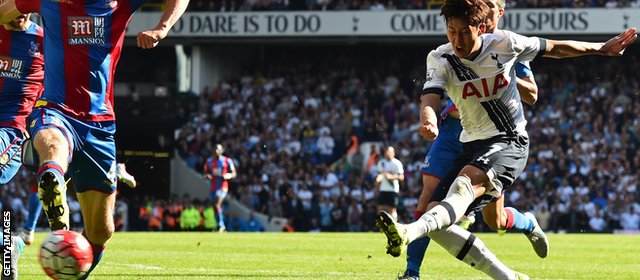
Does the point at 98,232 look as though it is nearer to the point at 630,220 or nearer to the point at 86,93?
the point at 86,93

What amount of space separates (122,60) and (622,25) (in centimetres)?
1701

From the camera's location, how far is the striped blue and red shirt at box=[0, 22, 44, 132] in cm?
942

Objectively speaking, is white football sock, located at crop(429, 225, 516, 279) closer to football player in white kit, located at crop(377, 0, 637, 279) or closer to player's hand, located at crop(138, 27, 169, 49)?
football player in white kit, located at crop(377, 0, 637, 279)

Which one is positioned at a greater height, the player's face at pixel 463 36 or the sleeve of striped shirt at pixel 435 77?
the player's face at pixel 463 36

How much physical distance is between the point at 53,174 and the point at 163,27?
4.16ft

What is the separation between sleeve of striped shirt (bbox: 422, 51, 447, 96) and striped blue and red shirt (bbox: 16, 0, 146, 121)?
210 centimetres

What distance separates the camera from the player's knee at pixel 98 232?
7387mm

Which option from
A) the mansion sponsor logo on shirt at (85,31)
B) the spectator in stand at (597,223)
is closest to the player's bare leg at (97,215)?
the mansion sponsor logo on shirt at (85,31)

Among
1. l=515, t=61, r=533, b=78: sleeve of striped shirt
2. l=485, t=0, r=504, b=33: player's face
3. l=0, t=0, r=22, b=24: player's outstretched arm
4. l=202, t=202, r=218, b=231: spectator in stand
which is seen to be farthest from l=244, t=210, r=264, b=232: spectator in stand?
l=0, t=0, r=22, b=24: player's outstretched arm

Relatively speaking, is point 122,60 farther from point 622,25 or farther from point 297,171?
point 622,25

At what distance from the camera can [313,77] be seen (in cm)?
3759

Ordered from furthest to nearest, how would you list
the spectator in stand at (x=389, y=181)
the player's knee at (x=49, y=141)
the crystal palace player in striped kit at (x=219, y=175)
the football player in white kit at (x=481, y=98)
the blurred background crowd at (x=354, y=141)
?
the blurred background crowd at (x=354, y=141), the crystal palace player in striped kit at (x=219, y=175), the spectator in stand at (x=389, y=181), the football player in white kit at (x=481, y=98), the player's knee at (x=49, y=141)

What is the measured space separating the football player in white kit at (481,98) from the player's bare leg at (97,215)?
2128 millimetres

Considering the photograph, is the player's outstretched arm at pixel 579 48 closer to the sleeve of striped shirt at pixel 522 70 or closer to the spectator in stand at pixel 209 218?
the sleeve of striped shirt at pixel 522 70
